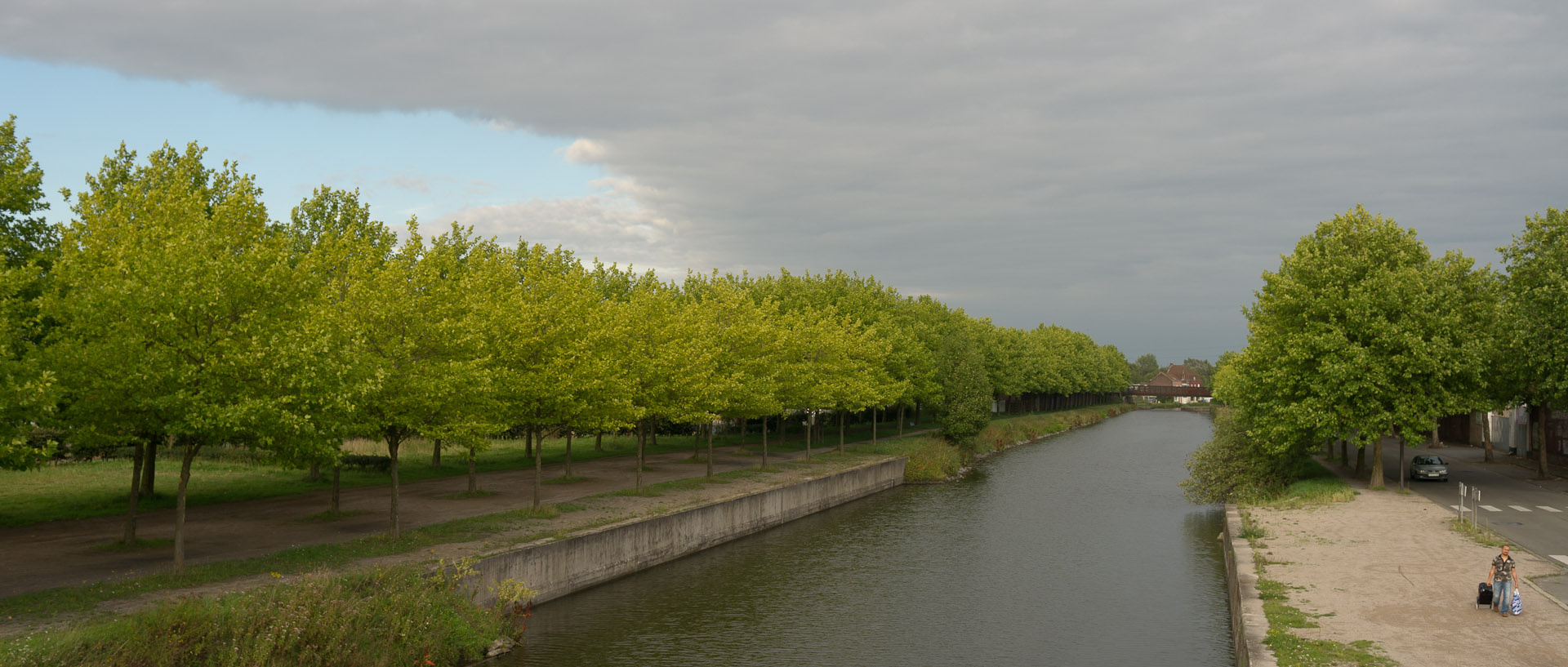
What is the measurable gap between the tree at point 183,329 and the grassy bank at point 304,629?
353cm

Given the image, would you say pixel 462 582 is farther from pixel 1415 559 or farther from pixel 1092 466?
pixel 1092 466

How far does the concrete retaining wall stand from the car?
19.2 meters

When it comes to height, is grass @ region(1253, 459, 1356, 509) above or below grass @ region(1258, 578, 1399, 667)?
above

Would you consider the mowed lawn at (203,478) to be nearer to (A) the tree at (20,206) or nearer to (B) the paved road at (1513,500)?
(A) the tree at (20,206)

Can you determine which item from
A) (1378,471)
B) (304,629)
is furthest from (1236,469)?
(304,629)

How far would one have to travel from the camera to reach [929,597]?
28.5 metres

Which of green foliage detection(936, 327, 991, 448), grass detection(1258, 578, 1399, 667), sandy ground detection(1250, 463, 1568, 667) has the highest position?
green foliage detection(936, 327, 991, 448)

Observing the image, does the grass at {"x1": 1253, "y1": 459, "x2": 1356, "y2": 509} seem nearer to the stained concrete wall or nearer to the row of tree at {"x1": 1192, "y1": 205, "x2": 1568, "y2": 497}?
the row of tree at {"x1": 1192, "y1": 205, "x2": 1568, "y2": 497}

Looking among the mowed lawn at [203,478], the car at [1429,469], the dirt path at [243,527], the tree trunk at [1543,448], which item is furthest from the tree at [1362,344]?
the mowed lawn at [203,478]

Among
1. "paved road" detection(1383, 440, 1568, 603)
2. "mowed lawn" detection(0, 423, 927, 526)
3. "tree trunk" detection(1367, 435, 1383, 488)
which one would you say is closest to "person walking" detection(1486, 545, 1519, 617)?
"paved road" detection(1383, 440, 1568, 603)

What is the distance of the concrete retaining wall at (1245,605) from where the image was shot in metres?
17.3

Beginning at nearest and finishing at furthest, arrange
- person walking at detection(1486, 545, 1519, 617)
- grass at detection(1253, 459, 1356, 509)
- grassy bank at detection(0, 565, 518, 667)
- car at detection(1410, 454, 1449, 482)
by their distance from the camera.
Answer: grassy bank at detection(0, 565, 518, 667), person walking at detection(1486, 545, 1519, 617), grass at detection(1253, 459, 1356, 509), car at detection(1410, 454, 1449, 482)

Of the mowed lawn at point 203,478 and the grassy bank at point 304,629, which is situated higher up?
the mowed lawn at point 203,478

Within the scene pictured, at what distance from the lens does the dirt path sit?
21094 mm
